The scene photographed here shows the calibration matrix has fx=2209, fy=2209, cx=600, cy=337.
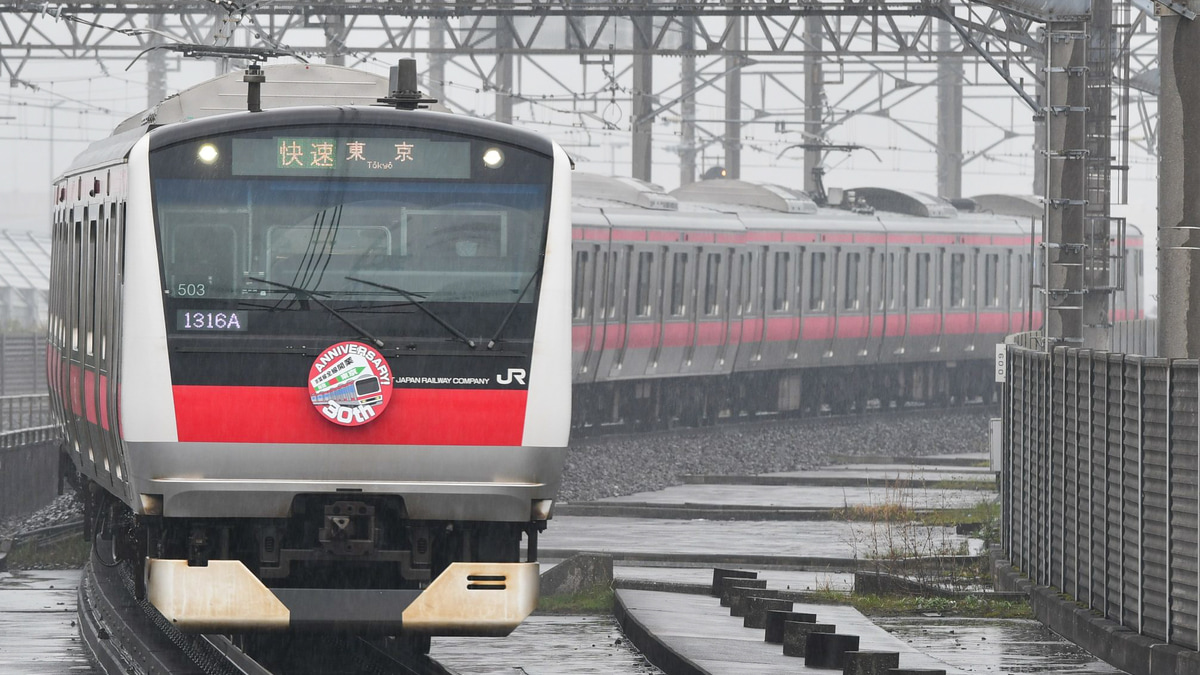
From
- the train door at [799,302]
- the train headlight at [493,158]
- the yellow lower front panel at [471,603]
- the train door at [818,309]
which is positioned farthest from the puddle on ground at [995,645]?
the train door at [818,309]

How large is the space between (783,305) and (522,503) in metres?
24.0

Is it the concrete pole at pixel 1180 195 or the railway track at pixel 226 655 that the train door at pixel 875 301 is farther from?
the concrete pole at pixel 1180 195

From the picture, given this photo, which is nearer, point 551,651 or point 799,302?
point 551,651

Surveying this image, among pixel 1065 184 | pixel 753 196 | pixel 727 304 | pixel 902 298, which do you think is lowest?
pixel 727 304

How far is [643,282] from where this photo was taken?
97.0 ft

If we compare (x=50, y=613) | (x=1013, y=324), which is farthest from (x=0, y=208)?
(x=50, y=613)

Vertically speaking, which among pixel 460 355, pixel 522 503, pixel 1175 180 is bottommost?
pixel 522 503

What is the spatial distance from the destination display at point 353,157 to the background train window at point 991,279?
30.3m

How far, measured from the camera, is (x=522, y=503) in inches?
404

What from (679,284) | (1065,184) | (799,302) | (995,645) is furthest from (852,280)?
(995,645)

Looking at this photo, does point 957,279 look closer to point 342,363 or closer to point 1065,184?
point 1065,184

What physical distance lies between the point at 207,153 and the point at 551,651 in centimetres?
408

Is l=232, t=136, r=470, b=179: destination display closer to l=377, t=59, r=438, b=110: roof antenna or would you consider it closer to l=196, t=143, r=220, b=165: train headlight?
l=196, t=143, r=220, b=165: train headlight

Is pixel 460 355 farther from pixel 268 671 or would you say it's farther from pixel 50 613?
pixel 50 613
